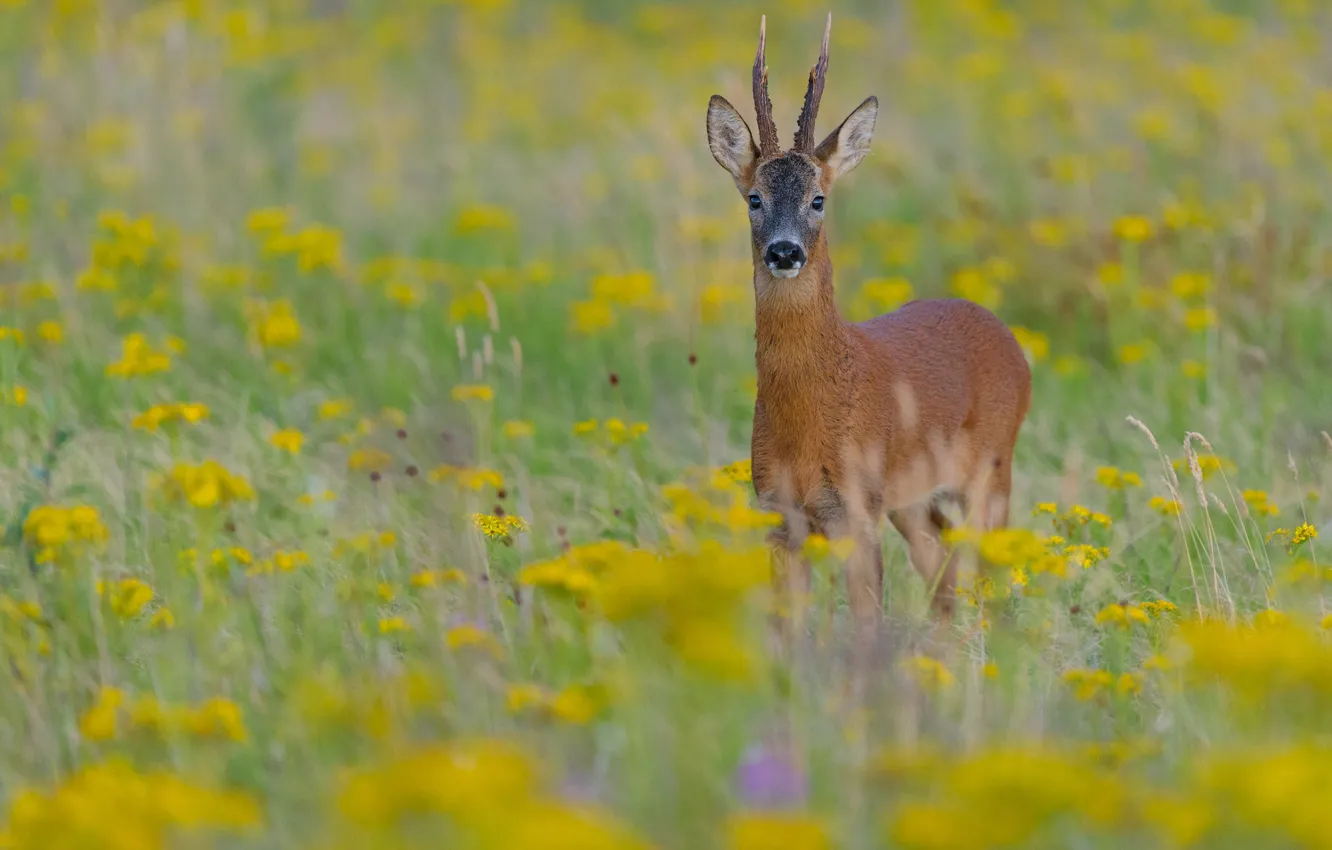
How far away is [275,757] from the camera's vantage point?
10.4 ft

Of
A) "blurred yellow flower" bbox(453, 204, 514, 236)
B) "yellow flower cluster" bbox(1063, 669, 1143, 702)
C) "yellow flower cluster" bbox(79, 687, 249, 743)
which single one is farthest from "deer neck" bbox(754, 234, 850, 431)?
"blurred yellow flower" bbox(453, 204, 514, 236)

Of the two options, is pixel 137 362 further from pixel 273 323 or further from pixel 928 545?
pixel 928 545

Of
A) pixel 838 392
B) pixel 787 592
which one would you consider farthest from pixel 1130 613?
pixel 838 392

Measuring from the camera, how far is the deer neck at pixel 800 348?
461 cm

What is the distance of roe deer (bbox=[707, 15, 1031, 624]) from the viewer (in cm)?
454

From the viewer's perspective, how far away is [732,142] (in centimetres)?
510

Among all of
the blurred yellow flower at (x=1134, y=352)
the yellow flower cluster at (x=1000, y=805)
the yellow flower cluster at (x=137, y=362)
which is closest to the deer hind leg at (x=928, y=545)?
the blurred yellow flower at (x=1134, y=352)

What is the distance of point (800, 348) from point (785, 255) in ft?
0.84

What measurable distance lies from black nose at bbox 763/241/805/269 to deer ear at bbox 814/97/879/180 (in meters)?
0.47

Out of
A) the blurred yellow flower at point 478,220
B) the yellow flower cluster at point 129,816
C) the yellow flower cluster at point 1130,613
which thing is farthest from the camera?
the blurred yellow flower at point 478,220

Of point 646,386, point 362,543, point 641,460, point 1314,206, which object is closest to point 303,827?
point 362,543

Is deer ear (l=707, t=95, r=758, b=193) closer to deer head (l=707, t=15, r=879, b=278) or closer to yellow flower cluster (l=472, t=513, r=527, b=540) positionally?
deer head (l=707, t=15, r=879, b=278)

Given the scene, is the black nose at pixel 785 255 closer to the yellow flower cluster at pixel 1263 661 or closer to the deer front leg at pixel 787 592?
the deer front leg at pixel 787 592

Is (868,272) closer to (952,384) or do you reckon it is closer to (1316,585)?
(952,384)
